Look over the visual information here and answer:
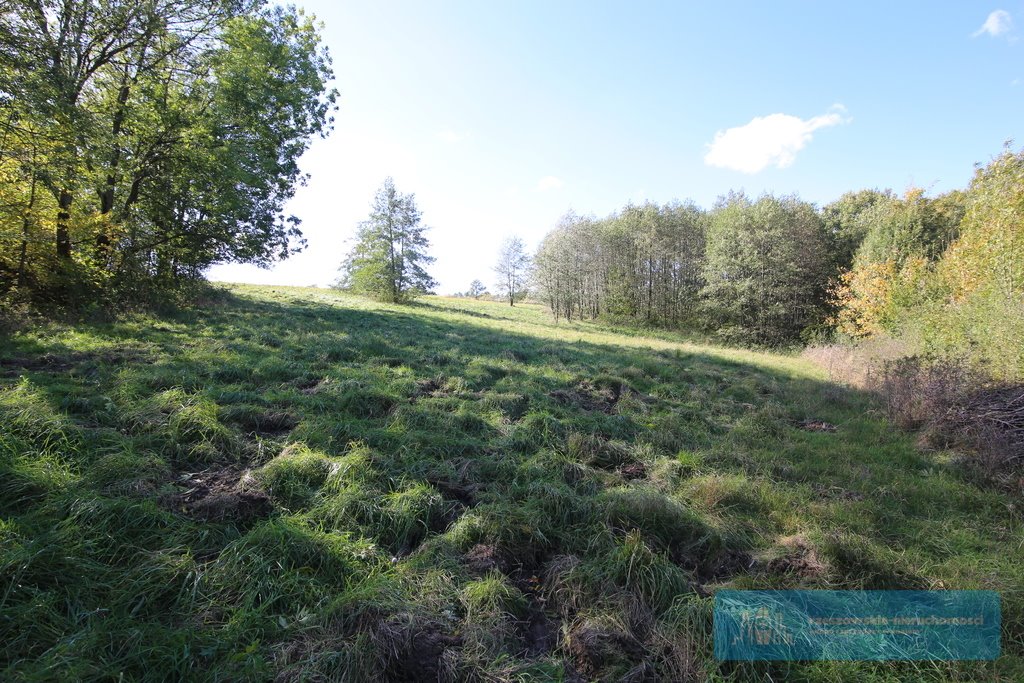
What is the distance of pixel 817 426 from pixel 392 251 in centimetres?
3045

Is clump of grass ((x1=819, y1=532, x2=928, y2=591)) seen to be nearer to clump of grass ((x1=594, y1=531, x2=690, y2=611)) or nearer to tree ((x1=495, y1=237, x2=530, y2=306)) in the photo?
clump of grass ((x1=594, y1=531, x2=690, y2=611))

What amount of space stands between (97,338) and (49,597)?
26.9 feet

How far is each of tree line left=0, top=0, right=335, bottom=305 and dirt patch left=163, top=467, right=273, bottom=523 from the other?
9719 millimetres

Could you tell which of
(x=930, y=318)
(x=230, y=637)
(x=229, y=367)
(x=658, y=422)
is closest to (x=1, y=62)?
(x=229, y=367)

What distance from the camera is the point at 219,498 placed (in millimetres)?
3559

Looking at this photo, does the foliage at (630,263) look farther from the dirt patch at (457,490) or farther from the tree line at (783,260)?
the dirt patch at (457,490)

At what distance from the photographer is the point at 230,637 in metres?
2.38

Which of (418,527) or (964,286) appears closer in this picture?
(418,527)

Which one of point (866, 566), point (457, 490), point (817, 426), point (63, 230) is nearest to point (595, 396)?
point (817, 426)

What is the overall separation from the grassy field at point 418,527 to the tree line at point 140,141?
4400 mm

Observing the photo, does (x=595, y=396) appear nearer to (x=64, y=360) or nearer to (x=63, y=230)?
(x=64, y=360)

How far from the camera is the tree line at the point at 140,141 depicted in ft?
29.0

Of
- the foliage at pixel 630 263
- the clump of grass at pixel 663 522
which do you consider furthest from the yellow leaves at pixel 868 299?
the clump of grass at pixel 663 522

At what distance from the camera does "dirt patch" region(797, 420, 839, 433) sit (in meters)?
7.21
